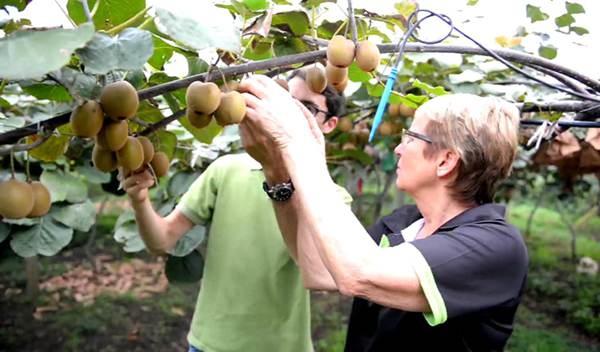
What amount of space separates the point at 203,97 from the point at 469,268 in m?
0.53

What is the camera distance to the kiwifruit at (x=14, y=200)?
2.39 ft

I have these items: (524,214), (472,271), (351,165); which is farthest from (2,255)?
(524,214)

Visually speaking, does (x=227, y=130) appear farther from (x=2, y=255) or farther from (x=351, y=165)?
(x=351, y=165)

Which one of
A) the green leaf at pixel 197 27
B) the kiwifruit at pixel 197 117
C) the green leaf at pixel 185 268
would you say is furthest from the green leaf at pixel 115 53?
the green leaf at pixel 185 268

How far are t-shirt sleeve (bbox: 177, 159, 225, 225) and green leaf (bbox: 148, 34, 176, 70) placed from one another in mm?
667

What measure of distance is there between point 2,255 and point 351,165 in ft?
A: 6.78

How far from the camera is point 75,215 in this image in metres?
1.84

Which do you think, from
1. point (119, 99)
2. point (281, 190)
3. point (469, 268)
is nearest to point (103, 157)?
point (119, 99)

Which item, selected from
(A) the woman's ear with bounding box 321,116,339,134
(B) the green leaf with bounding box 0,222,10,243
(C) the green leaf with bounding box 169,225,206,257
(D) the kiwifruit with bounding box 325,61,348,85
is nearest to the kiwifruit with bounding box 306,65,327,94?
(D) the kiwifruit with bounding box 325,61,348,85

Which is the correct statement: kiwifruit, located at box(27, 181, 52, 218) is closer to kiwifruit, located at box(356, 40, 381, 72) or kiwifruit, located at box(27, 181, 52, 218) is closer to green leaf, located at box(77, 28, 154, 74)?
green leaf, located at box(77, 28, 154, 74)

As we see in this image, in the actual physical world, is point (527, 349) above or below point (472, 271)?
below

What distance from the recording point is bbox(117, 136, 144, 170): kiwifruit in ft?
2.54

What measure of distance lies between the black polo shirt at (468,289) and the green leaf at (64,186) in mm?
1226

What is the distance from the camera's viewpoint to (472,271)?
0.89m
